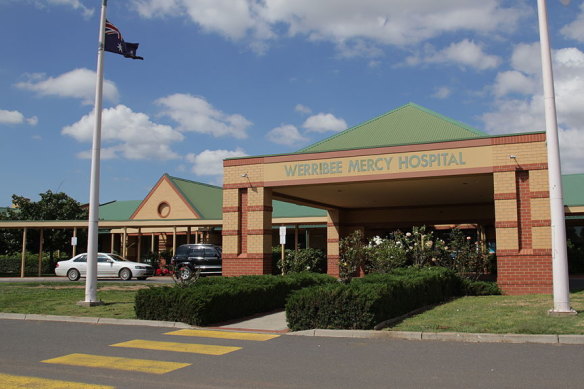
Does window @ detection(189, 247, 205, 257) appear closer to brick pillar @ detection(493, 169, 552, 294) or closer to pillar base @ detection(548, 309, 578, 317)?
brick pillar @ detection(493, 169, 552, 294)

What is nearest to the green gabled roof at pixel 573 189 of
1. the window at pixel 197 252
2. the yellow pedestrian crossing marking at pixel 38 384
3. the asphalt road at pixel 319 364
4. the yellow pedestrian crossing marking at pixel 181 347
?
the window at pixel 197 252

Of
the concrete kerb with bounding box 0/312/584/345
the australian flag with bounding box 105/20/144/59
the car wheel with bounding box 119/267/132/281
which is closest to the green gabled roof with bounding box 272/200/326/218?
the car wheel with bounding box 119/267/132/281

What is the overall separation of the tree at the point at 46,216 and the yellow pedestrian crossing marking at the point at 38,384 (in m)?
34.8

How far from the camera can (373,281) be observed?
1308 centimetres

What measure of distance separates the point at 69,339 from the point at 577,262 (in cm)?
3058

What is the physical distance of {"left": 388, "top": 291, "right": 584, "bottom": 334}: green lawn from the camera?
9961 millimetres

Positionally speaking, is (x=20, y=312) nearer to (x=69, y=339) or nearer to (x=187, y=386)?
(x=69, y=339)

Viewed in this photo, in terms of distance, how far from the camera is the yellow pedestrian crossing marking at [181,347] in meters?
8.99

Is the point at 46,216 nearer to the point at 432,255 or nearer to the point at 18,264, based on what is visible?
the point at 18,264

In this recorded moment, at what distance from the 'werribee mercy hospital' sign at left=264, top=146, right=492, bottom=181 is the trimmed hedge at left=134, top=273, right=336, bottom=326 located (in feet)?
20.0

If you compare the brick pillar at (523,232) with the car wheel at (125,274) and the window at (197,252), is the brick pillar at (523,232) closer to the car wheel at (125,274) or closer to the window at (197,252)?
the window at (197,252)

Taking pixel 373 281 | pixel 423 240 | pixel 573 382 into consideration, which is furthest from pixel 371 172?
pixel 573 382

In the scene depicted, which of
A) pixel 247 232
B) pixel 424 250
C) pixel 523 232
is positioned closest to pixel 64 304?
pixel 247 232

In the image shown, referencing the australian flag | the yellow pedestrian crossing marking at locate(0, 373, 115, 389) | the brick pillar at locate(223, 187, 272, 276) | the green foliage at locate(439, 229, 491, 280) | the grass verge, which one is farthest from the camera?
the brick pillar at locate(223, 187, 272, 276)
